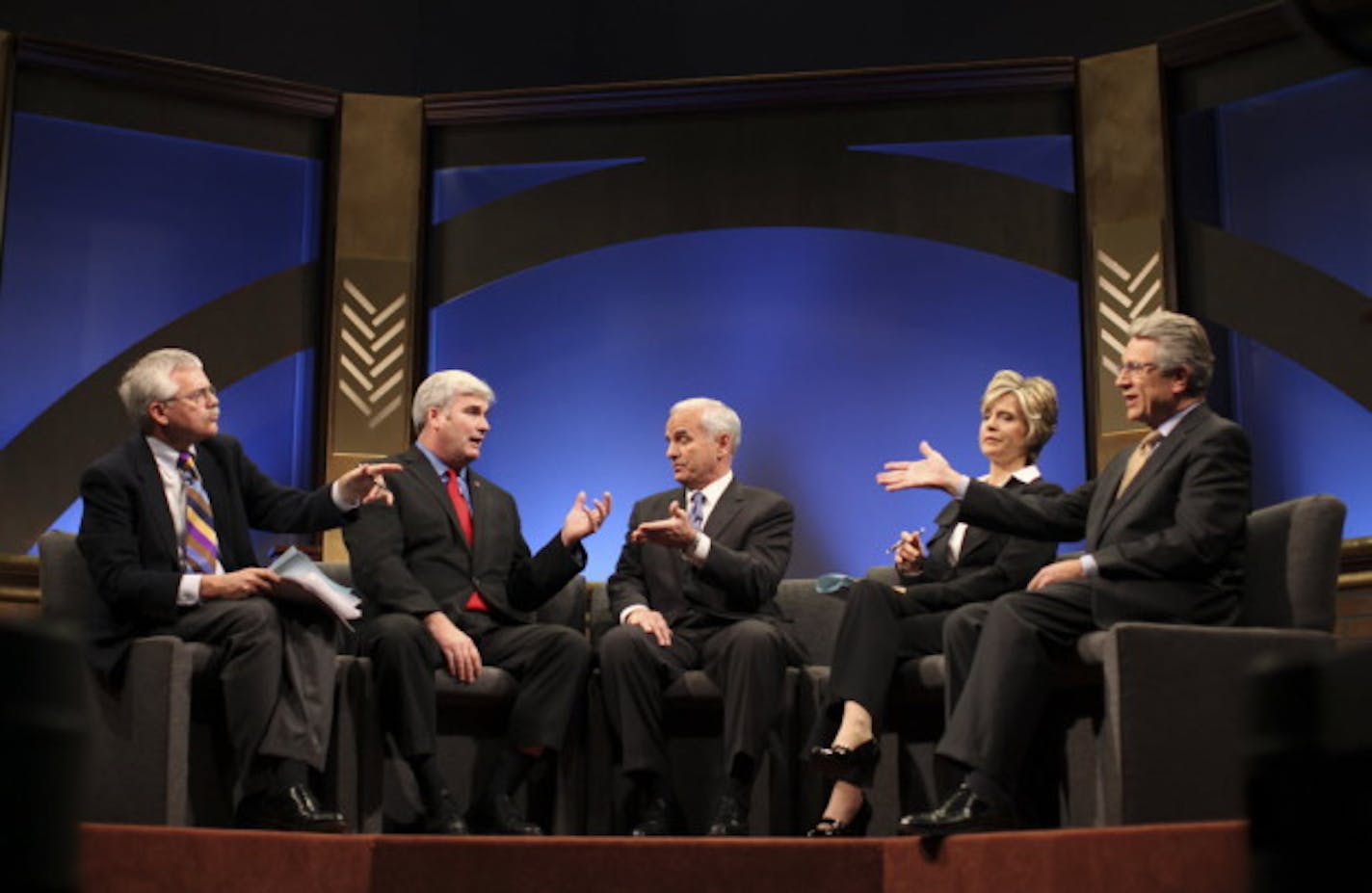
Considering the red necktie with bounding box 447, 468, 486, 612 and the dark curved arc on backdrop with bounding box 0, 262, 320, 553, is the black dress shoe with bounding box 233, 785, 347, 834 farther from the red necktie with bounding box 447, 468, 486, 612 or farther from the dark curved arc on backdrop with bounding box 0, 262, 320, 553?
the dark curved arc on backdrop with bounding box 0, 262, 320, 553

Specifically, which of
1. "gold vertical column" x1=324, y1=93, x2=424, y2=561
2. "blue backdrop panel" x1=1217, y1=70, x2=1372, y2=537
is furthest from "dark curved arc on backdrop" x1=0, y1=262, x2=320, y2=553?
"blue backdrop panel" x1=1217, y1=70, x2=1372, y2=537

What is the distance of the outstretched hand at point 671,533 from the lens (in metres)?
4.04

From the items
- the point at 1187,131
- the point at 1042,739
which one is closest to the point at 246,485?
the point at 1042,739

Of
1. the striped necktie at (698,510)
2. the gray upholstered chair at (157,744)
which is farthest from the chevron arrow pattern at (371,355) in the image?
the gray upholstered chair at (157,744)

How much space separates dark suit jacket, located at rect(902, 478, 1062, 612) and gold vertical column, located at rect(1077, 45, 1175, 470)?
1.04 m

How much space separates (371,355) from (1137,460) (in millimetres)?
2794

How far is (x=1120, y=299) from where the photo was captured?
5.18 meters

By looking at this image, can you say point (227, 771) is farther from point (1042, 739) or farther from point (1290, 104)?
point (1290, 104)

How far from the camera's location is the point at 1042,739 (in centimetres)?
357

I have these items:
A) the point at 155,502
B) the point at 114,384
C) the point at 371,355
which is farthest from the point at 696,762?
the point at 114,384

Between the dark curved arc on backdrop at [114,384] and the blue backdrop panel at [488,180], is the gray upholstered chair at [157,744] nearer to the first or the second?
the dark curved arc on backdrop at [114,384]

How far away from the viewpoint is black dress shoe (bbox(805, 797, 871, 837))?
366cm

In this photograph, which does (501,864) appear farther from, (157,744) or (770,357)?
(770,357)

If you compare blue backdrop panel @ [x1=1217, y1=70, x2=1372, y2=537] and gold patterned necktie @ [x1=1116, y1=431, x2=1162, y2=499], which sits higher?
blue backdrop panel @ [x1=1217, y1=70, x2=1372, y2=537]
